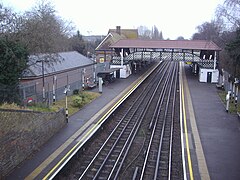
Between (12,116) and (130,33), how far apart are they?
234 ft

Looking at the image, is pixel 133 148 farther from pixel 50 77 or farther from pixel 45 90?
pixel 50 77

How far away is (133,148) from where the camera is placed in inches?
556

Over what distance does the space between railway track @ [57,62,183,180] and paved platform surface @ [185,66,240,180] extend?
4.64 ft

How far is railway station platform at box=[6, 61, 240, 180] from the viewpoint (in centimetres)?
1086

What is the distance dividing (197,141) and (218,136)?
5.13ft

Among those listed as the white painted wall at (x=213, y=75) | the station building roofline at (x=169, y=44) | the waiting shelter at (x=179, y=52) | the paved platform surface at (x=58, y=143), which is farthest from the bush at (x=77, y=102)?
the white painted wall at (x=213, y=75)

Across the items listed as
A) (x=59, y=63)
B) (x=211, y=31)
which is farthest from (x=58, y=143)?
(x=211, y=31)

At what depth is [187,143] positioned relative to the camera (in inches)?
546

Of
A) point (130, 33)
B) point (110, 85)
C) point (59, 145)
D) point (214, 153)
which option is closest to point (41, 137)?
point (59, 145)

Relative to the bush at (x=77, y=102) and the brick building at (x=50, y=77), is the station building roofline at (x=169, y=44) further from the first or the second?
the bush at (x=77, y=102)

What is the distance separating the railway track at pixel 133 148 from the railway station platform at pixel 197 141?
80 centimetres

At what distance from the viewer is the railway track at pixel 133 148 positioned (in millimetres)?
11391

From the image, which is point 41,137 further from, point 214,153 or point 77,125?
point 214,153

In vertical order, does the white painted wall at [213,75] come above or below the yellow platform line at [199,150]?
above
